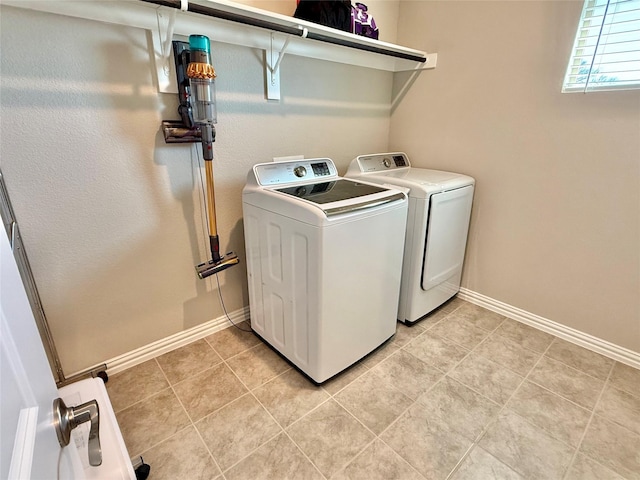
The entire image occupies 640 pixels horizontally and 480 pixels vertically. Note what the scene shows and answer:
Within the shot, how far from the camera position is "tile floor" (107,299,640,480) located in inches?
49.8

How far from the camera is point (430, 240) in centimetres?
194

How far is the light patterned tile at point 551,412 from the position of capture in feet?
4.59

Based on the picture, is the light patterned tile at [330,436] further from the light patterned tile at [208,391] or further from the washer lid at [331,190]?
the washer lid at [331,190]

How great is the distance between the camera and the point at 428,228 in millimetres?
1900

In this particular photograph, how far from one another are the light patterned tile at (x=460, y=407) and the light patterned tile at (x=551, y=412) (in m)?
0.13

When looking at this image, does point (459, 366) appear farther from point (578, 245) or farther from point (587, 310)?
point (578, 245)

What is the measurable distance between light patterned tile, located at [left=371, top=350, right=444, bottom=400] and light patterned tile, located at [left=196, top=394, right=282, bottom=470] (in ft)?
2.01

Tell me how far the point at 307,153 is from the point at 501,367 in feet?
5.47

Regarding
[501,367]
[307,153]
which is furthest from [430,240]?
[307,153]

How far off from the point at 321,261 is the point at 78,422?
3.09 ft

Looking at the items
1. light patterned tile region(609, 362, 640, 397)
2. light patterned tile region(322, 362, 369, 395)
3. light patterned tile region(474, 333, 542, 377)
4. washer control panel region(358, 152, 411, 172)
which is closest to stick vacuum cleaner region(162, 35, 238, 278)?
light patterned tile region(322, 362, 369, 395)

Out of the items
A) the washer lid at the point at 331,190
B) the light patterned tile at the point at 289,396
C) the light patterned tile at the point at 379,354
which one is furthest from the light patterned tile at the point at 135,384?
the washer lid at the point at 331,190

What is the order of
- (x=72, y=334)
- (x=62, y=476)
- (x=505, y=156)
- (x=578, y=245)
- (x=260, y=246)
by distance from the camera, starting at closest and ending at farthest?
(x=62, y=476)
(x=72, y=334)
(x=260, y=246)
(x=578, y=245)
(x=505, y=156)

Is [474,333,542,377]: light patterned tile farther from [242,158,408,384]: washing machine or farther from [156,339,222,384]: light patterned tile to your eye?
[156,339,222,384]: light patterned tile
